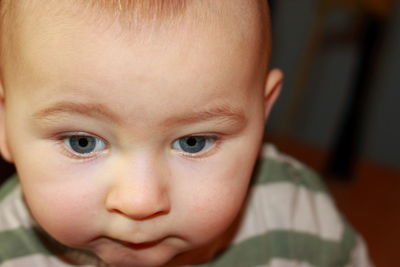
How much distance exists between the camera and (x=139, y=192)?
496 mm

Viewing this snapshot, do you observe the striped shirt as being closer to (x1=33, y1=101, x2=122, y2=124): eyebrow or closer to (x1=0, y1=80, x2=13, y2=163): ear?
(x1=0, y1=80, x2=13, y2=163): ear

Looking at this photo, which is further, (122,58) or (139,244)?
(139,244)

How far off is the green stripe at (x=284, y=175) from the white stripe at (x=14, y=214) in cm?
28

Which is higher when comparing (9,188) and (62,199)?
(62,199)

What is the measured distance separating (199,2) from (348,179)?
0.95 meters

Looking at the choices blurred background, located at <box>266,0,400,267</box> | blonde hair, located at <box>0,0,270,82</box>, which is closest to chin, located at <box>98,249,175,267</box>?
blonde hair, located at <box>0,0,270,82</box>

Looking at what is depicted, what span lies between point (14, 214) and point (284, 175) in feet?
1.11

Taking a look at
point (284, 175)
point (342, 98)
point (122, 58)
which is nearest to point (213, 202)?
point (122, 58)

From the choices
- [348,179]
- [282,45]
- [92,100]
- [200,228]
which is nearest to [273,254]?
[200,228]

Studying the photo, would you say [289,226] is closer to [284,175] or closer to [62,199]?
[284,175]

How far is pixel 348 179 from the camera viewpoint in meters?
1.36

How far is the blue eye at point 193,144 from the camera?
1.73 ft

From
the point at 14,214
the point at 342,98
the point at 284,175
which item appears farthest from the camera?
the point at 342,98

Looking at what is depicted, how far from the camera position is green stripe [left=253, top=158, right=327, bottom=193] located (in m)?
0.79
